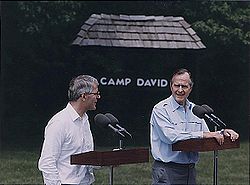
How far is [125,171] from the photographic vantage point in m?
11.0

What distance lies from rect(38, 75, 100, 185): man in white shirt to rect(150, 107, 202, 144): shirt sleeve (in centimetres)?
71

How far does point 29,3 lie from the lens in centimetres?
1123

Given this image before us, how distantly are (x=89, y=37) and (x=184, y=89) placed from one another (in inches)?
158

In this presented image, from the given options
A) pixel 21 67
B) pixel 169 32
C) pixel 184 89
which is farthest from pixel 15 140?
pixel 184 89

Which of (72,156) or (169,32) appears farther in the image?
(169,32)

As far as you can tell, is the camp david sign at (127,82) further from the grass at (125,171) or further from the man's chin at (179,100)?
the man's chin at (179,100)

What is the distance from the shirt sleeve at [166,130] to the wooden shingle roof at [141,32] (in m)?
3.50

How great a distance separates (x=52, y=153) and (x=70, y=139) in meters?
0.18

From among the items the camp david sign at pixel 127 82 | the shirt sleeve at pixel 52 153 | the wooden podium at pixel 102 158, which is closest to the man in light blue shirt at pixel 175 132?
the wooden podium at pixel 102 158

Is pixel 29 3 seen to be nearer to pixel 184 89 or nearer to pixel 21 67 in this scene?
pixel 21 67

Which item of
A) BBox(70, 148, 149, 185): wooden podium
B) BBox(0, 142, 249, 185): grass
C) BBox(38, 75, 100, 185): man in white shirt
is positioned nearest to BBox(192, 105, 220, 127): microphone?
BBox(70, 148, 149, 185): wooden podium

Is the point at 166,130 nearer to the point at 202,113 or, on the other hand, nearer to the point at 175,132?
the point at 175,132

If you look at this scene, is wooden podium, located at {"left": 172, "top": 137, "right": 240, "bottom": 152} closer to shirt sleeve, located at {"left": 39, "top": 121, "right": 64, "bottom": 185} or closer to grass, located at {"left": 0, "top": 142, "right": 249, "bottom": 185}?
shirt sleeve, located at {"left": 39, "top": 121, "right": 64, "bottom": 185}

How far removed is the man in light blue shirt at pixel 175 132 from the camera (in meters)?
6.30
